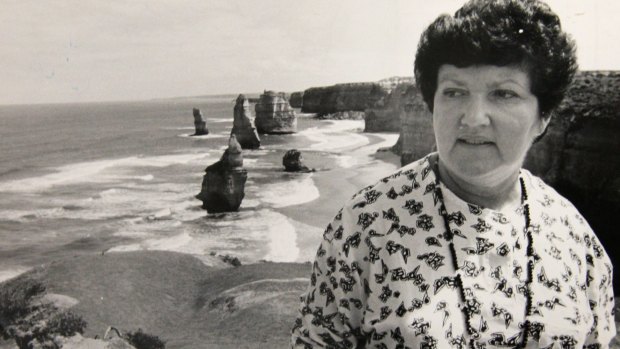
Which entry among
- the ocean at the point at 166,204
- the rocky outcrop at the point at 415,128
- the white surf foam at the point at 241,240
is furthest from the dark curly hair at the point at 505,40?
the rocky outcrop at the point at 415,128

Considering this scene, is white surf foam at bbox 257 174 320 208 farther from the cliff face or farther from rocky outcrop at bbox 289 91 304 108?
rocky outcrop at bbox 289 91 304 108

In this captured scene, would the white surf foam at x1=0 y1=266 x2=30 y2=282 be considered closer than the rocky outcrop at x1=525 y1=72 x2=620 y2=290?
No

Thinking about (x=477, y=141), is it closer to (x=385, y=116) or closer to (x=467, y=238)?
(x=467, y=238)

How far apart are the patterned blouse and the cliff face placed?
5.70 meters

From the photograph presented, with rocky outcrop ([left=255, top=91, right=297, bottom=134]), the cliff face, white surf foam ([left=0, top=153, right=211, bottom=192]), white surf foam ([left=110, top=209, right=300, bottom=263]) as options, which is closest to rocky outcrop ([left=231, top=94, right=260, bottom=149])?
white surf foam ([left=0, top=153, right=211, bottom=192])

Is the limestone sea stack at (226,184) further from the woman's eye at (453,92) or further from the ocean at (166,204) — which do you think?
the woman's eye at (453,92)

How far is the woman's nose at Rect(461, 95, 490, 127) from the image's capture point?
1.99 m

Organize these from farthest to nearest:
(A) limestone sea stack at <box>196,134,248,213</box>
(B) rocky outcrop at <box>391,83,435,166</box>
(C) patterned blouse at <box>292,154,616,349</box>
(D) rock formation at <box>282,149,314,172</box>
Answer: (D) rock formation at <box>282,149,314,172</box>
(B) rocky outcrop at <box>391,83,435,166</box>
(A) limestone sea stack at <box>196,134,248,213</box>
(C) patterned blouse at <box>292,154,616,349</box>

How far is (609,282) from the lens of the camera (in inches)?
88.4

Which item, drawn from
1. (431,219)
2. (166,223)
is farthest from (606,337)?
(166,223)

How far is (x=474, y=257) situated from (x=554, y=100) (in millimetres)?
756

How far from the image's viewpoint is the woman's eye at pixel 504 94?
2029 mm

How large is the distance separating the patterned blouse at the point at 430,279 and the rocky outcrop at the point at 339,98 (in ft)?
295

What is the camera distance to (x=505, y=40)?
1964mm
